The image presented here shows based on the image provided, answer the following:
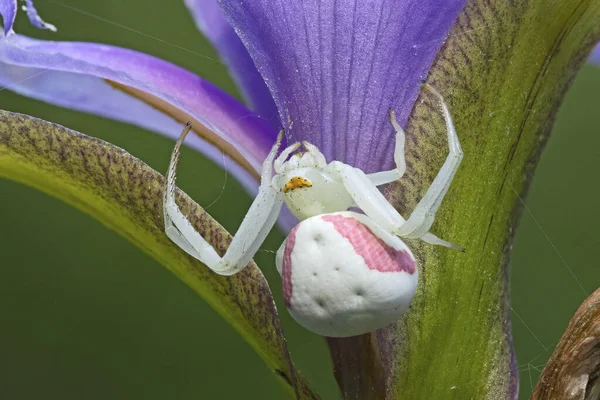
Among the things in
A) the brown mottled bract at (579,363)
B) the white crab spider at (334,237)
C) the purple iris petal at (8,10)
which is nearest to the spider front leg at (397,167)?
the white crab spider at (334,237)

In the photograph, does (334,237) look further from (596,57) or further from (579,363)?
(596,57)

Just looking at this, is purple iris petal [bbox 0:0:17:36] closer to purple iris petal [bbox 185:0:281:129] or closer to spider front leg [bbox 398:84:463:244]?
purple iris petal [bbox 185:0:281:129]

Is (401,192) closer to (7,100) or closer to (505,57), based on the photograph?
(505,57)

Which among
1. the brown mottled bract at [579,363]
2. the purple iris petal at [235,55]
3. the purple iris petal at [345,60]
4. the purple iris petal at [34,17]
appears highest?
the purple iris petal at [34,17]

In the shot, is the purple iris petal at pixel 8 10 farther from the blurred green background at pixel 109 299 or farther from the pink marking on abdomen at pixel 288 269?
the pink marking on abdomen at pixel 288 269

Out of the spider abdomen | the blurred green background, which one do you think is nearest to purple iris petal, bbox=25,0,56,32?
the blurred green background
